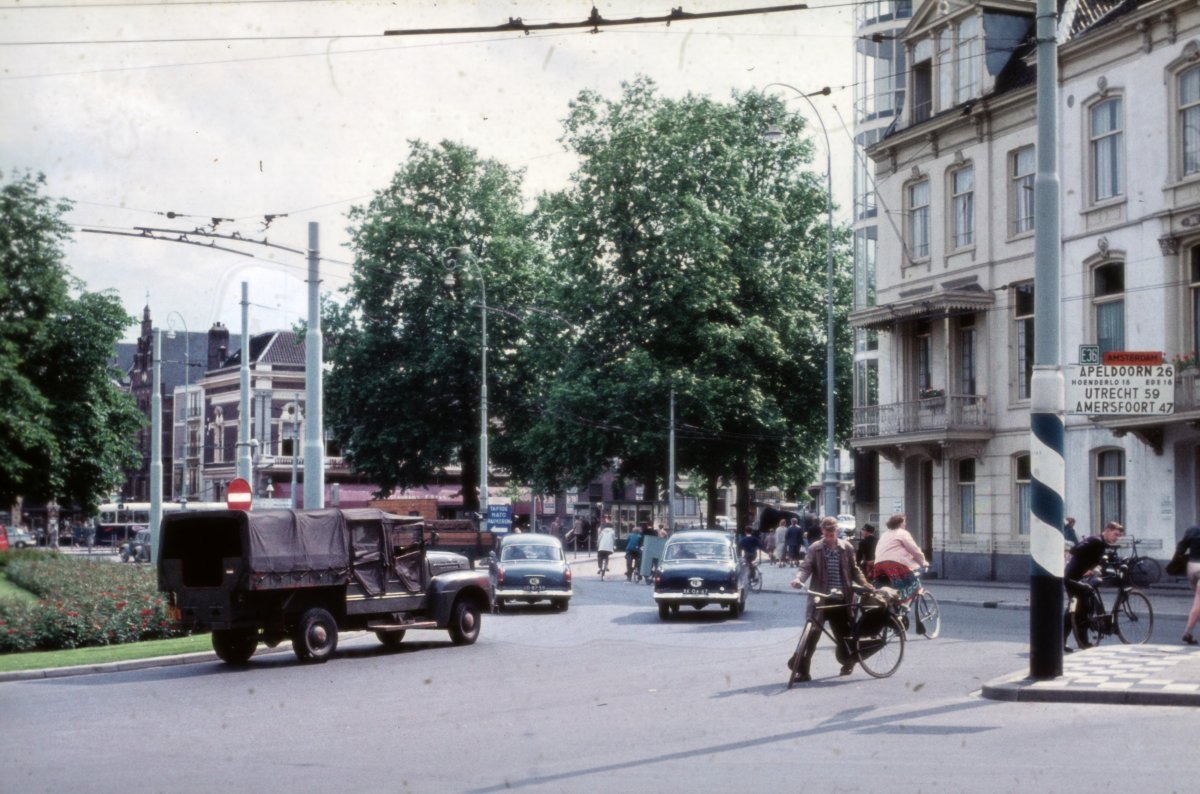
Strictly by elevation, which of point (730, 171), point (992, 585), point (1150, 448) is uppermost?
point (730, 171)

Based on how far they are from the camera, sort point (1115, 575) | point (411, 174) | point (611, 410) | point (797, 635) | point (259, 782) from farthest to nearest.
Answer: point (411, 174)
point (611, 410)
point (797, 635)
point (1115, 575)
point (259, 782)

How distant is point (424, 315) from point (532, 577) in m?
32.9

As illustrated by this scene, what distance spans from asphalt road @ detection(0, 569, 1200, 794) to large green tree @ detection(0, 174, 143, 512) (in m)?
16.7

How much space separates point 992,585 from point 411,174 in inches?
1333

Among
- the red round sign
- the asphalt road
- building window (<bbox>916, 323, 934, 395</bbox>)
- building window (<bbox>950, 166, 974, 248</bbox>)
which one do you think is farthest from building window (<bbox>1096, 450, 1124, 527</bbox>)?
the red round sign

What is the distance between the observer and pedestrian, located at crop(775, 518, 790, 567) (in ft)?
176

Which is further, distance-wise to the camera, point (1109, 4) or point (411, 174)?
point (411, 174)

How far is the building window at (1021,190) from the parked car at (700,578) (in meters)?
15.1

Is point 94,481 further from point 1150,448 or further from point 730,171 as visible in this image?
point 1150,448

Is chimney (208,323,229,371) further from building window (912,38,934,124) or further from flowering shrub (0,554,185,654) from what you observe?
flowering shrub (0,554,185,654)

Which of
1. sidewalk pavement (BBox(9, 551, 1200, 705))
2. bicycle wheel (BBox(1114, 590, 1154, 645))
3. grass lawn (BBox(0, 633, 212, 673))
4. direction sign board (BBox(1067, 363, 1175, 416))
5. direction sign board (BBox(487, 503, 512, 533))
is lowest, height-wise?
grass lawn (BBox(0, 633, 212, 673))

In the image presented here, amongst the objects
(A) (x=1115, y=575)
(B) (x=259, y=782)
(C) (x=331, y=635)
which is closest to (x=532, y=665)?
(C) (x=331, y=635)

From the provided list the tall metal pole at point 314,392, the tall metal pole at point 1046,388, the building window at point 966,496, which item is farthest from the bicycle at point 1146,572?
the tall metal pole at point 1046,388

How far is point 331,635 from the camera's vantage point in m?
21.7
